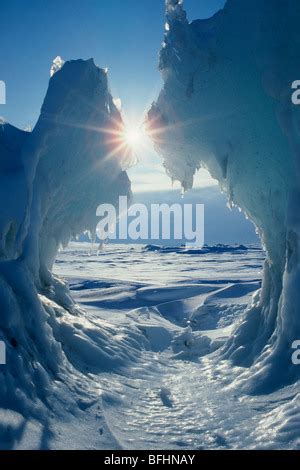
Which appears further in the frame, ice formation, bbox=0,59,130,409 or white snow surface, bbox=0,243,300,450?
ice formation, bbox=0,59,130,409

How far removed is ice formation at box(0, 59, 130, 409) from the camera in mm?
6336

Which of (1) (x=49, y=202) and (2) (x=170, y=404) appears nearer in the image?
(2) (x=170, y=404)

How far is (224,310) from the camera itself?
21672 mm

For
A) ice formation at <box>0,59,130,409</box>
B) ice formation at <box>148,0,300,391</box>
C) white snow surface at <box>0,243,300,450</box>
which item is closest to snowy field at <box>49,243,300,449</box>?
white snow surface at <box>0,243,300,450</box>

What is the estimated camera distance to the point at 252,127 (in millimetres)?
9109

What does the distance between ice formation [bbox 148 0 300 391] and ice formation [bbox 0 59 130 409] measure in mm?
1939

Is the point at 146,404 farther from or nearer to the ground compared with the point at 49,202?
nearer to the ground

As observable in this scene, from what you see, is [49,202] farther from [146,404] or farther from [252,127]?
[146,404]

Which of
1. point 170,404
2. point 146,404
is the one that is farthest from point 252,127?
point 146,404

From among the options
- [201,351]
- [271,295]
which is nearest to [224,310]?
[201,351]

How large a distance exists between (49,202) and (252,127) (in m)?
5.65

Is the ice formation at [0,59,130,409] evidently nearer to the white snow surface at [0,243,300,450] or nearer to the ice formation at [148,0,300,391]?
the white snow surface at [0,243,300,450]

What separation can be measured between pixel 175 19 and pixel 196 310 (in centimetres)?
1643
